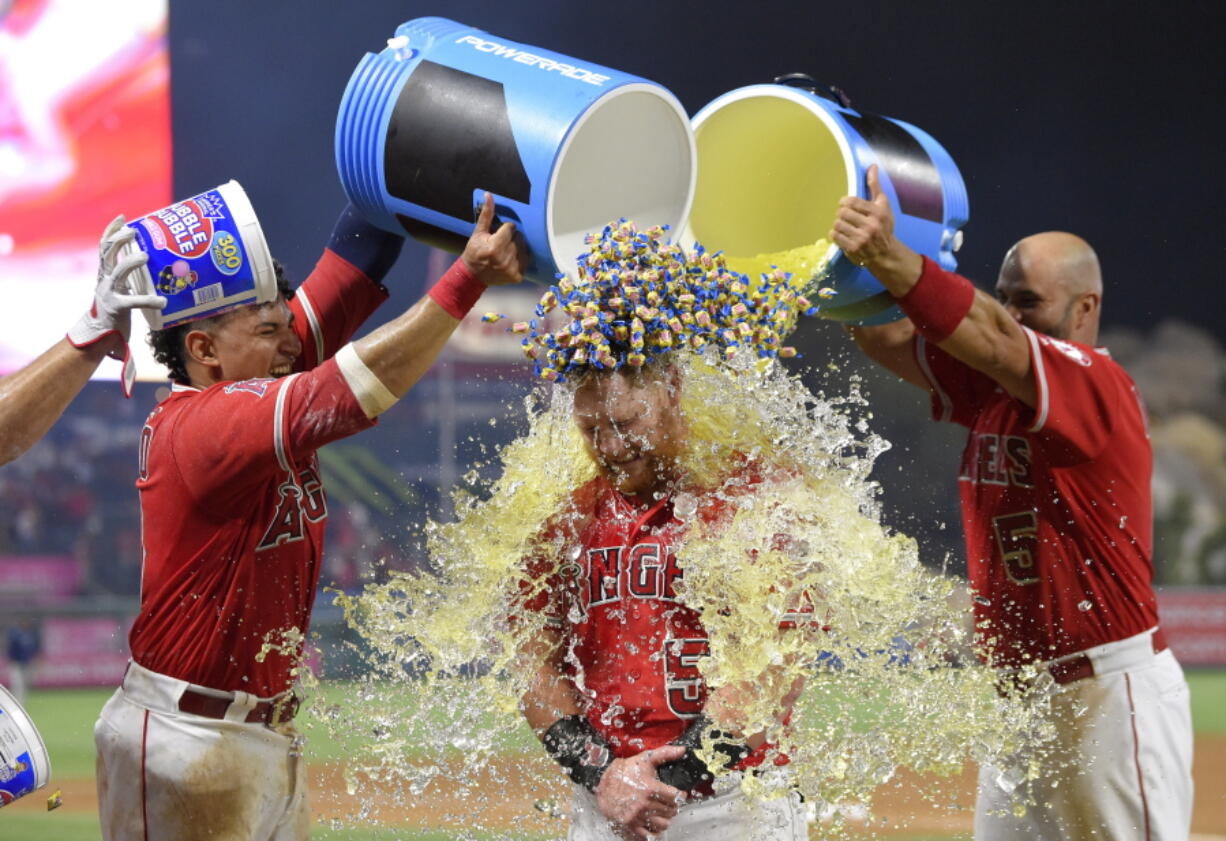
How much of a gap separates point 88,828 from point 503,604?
15.1 ft

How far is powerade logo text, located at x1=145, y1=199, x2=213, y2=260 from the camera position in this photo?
265cm

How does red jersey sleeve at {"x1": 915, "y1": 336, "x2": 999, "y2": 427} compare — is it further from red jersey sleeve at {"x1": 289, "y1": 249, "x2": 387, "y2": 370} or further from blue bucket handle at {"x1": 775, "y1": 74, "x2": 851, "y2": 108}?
red jersey sleeve at {"x1": 289, "y1": 249, "x2": 387, "y2": 370}

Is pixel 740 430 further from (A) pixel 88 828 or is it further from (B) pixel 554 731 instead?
(A) pixel 88 828

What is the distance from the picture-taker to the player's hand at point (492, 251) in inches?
Result: 96.0

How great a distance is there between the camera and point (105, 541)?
11484 millimetres

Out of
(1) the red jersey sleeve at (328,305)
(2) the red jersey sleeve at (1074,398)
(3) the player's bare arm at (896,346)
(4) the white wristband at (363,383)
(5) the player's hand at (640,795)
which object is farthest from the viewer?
(3) the player's bare arm at (896,346)

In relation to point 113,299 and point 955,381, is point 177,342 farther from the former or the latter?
point 955,381

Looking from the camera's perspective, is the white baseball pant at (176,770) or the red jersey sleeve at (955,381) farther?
the red jersey sleeve at (955,381)

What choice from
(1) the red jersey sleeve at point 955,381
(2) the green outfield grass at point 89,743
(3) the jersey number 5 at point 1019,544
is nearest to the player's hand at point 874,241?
(1) the red jersey sleeve at point 955,381

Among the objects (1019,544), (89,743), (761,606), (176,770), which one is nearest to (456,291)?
(761,606)

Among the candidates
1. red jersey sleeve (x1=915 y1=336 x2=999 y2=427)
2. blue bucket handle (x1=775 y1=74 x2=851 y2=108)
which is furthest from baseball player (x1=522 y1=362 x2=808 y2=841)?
red jersey sleeve (x1=915 y1=336 x2=999 y2=427)

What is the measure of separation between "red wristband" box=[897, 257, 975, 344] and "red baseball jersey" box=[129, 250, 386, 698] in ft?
4.05

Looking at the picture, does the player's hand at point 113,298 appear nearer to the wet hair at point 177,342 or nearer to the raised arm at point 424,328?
the wet hair at point 177,342

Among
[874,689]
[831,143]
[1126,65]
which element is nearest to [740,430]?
[874,689]
